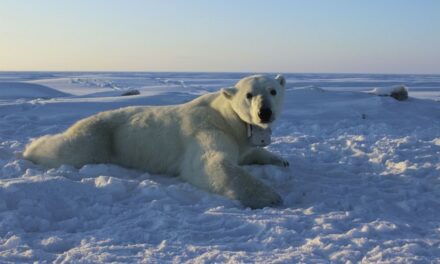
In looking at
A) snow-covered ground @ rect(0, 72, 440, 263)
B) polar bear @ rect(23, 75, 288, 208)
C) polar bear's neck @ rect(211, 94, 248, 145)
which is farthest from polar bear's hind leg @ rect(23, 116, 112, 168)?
polar bear's neck @ rect(211, 94, 248, 145)

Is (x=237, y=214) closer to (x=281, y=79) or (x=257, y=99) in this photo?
(x=257, y=99)

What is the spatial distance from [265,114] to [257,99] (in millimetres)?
135

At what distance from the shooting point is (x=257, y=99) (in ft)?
11.9

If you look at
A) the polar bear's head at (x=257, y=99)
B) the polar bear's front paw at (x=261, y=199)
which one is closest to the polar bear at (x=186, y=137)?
the polar bear's head at (x=257, y=99)

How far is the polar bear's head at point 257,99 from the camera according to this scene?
11.8 feet

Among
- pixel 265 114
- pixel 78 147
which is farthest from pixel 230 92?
pixel 78 147

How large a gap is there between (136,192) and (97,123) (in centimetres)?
133

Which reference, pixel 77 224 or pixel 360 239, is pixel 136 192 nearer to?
pixel 77 224

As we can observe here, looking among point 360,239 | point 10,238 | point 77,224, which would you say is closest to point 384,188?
point 360,239

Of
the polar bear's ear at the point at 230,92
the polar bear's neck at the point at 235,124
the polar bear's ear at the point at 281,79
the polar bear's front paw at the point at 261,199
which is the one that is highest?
the polar bear's ear at the point at 281,79

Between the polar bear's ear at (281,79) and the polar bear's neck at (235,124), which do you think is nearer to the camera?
the polar bear's neck at (235,124)

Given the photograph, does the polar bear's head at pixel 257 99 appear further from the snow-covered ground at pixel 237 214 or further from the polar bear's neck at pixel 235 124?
the snow-covered ground at pixel 237 214

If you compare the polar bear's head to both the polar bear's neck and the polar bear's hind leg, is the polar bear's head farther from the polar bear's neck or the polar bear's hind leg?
the polar bear's hind leg

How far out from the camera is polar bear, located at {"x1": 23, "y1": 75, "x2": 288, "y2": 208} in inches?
141
